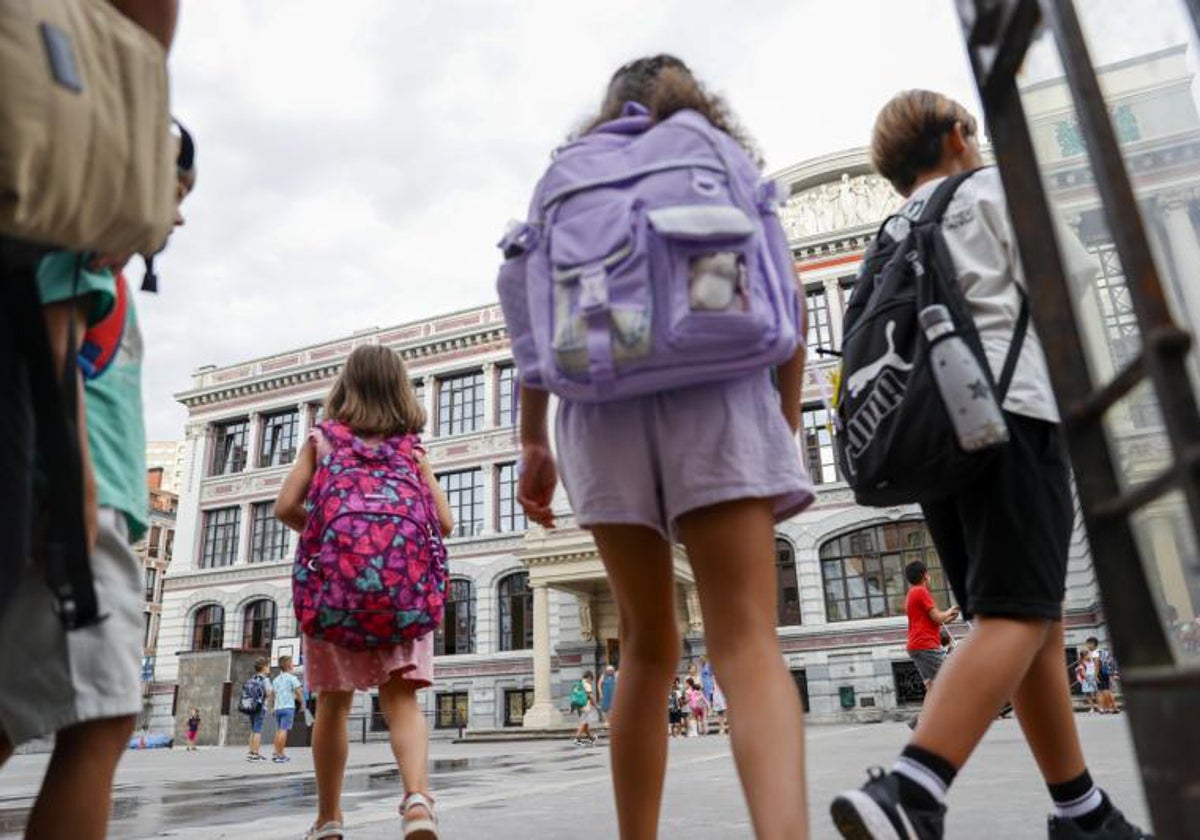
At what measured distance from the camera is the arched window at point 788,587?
24859 mm

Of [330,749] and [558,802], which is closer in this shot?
[330,749]

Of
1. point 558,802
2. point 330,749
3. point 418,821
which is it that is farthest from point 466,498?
point 418,821

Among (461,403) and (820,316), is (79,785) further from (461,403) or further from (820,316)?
(461,403)

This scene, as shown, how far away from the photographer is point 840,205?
90.3ft

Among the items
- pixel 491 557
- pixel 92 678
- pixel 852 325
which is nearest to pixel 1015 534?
pixel 852 325

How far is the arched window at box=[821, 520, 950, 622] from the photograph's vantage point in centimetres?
2389

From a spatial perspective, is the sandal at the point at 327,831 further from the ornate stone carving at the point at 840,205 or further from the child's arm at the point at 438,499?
the ornate stone carving at the point at 840,205

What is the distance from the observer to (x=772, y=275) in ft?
5.63

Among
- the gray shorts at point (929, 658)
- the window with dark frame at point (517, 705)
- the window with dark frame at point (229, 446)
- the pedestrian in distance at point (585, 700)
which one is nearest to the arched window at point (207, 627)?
the window with dark frame at point (229, 446)

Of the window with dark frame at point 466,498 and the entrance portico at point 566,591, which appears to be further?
the window with dark frame at point 466,498

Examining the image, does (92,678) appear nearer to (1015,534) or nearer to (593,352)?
(593,352)

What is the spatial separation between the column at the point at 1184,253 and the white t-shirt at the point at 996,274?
0.26m

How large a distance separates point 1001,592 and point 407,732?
1.77 m

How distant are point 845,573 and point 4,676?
25.0 metres
